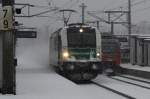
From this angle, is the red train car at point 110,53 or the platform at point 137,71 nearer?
the platform at point 137,71

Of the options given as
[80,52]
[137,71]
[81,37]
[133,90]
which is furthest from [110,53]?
[133,90]

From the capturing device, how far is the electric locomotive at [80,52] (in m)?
26.9

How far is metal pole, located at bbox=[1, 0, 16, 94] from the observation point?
16.9 meters

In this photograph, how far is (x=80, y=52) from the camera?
2708cm

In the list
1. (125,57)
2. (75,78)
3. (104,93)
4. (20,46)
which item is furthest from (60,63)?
(20,46)

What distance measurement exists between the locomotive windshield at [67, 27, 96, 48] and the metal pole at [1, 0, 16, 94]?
33.1ft

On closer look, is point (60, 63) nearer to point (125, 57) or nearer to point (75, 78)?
point (75, 78)

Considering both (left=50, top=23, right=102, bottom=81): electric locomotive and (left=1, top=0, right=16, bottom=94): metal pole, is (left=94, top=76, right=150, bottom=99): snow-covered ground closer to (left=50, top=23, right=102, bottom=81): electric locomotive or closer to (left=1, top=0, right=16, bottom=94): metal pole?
(left=50, top=23, right=102, bottom=81): electric locomotive

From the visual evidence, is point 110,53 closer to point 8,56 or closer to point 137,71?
point 137,71

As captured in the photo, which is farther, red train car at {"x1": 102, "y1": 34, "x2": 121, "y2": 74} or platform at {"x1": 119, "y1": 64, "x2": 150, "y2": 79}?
red train car at {"x1": 102, "y1": 34, "x2": 121, "y2": 74}

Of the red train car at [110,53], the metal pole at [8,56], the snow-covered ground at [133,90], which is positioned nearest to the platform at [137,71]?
the red train car at [110,53]

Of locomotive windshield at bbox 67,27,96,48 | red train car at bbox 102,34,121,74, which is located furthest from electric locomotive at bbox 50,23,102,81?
red train car at bbox 102,34,121,74

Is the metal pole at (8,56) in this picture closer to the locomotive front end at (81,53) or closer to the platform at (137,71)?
the locomotive front end at (81,53)

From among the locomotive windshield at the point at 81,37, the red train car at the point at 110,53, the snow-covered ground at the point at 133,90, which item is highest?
the locomotive windshield at the point at 81,37
